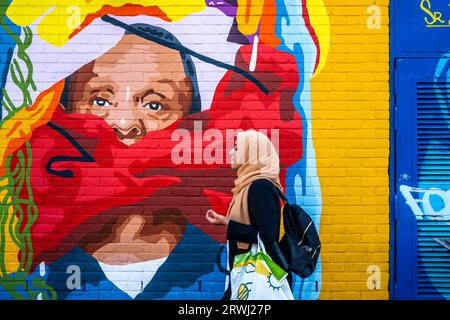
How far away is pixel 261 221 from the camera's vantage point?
5625mm

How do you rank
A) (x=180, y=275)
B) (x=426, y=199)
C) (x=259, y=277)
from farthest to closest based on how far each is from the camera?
(x=180, y=275) < (x=426, y=199) < (x=259, y=277)

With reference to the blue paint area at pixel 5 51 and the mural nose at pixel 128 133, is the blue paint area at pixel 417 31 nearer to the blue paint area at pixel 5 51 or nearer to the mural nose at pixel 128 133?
the mural nose at pixel 128 133

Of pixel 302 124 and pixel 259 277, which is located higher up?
pixel 302 124

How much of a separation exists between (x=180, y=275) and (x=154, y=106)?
160cm

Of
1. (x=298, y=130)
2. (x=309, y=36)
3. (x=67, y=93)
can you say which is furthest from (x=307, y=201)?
(x=67, y=93)

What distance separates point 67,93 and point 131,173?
97 centimetres

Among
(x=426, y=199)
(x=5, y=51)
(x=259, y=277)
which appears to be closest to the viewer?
(x=259, y=277)

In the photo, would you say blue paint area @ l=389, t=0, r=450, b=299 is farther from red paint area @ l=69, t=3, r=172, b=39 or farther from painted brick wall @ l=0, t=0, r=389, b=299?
red paint area @ l=69, t=3, r=172, b=39

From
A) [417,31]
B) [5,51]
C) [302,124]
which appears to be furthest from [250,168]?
[5,51]

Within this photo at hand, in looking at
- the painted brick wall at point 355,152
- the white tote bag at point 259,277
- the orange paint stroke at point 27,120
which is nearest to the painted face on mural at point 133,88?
the orange paint stroke at point 27,120

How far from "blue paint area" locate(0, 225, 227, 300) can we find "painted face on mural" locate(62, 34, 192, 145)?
3.56 ft

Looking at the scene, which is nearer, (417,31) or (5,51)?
(417,31)

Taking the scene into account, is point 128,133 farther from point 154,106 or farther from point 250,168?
point 250,168

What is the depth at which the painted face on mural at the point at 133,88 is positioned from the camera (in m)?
7.46
